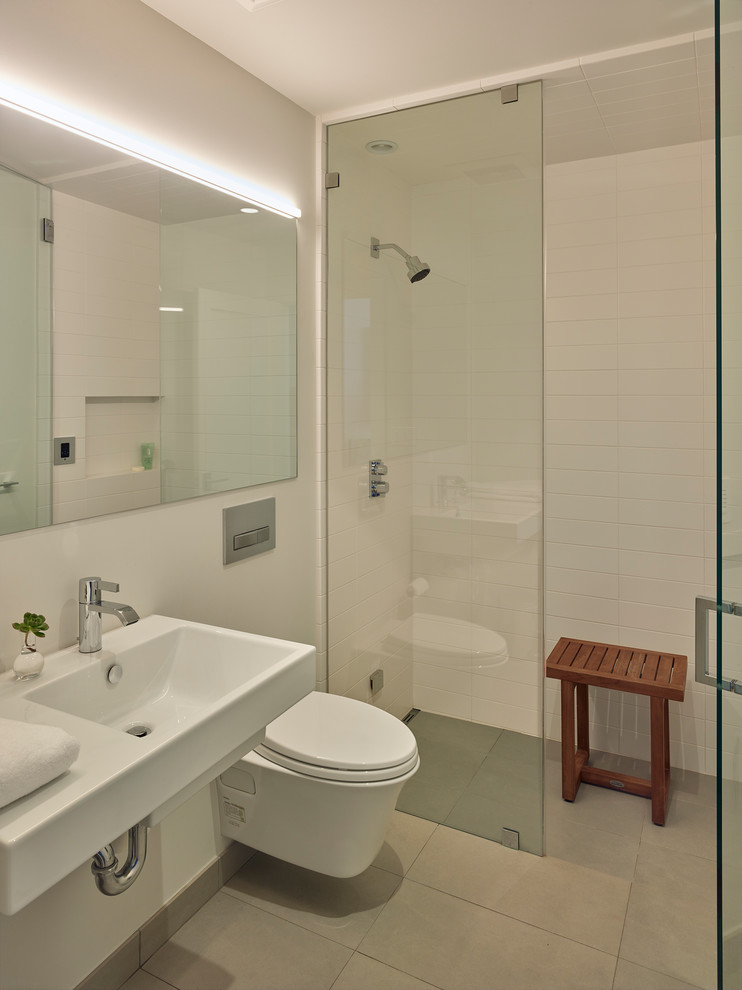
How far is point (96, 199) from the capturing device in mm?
1684

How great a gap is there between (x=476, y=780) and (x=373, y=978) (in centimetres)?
74

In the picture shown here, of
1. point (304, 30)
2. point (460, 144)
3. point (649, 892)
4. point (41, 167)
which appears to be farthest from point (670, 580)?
point (41, 167)

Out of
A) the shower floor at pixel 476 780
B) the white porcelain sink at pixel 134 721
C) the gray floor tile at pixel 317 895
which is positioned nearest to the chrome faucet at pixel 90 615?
the white porcelain sink at pixel 134 721

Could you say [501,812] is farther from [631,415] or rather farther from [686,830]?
[631,415]

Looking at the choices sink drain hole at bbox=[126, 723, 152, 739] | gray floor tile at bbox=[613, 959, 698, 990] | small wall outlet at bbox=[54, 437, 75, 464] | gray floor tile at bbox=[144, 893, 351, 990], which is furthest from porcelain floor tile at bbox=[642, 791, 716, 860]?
small wall outlet at bbox=[54, 437, 75, 464]

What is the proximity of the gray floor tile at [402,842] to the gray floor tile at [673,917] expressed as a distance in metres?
0.66

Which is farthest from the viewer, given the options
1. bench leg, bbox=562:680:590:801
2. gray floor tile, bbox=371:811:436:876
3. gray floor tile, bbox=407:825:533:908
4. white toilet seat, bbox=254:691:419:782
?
bench leg, bbox=562:680:590:801

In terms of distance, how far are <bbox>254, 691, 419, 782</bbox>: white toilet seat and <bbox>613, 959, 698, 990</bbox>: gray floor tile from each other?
2.41 feet

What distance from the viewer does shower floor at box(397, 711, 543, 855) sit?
2336 mm

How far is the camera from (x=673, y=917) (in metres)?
2.05

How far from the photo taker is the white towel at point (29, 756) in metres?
1.05

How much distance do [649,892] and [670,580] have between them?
1.14 metres

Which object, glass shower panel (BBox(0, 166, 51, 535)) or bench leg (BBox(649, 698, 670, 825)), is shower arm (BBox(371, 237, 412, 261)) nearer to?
glass shower panel (BBox(0, 166, 51, 535))

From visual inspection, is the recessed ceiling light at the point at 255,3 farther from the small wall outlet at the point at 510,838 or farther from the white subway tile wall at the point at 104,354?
the small wall outlet at the point at 510,838
